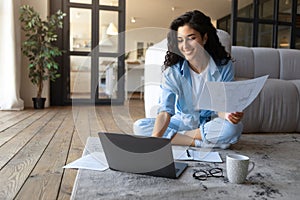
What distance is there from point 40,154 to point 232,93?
99 centimetres

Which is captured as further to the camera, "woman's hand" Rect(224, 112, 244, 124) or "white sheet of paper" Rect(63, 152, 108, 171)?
"woman's hand" Rect(224, 112, 244, 124)

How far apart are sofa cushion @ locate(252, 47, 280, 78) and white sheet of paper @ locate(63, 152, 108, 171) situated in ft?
5.29

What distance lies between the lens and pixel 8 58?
11.0 ft

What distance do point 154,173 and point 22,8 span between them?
3133mm

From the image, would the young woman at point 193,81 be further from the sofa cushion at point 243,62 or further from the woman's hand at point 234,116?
the sofa cushion at point 243,62

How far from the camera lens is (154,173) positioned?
1051 millimetres

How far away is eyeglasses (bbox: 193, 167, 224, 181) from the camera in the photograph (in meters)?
1.05

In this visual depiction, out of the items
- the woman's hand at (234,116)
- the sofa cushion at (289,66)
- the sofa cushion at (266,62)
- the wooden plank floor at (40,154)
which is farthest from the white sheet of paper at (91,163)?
the sofa cushion at (289,66)

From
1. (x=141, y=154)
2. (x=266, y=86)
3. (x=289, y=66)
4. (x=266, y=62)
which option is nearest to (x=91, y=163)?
(x=141, y=154)

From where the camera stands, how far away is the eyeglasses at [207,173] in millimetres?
1046

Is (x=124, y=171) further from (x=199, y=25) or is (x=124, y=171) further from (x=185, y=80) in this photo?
(x=199, y=25)

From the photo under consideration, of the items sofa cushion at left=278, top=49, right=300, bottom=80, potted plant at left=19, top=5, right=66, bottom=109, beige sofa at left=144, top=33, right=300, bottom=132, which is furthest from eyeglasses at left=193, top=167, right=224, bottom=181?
potted plant at left=19, top=5, right=66, bottom=109

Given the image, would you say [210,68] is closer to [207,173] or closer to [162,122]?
[162,122]

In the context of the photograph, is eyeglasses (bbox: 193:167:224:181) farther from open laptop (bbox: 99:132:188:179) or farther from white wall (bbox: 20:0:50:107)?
white wall (bbox: 20:0:50:107)
